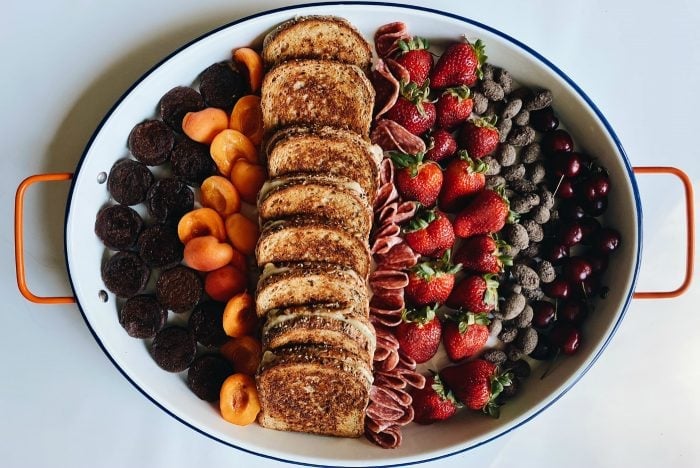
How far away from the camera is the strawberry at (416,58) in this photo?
1.75 metres

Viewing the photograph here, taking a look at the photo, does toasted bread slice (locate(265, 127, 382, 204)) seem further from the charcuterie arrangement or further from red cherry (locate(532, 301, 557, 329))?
red cherry (locate(532, 301, 557, 329))

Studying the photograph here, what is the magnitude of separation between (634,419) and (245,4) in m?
1.82

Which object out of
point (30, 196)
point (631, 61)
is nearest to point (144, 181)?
point (30, 196)

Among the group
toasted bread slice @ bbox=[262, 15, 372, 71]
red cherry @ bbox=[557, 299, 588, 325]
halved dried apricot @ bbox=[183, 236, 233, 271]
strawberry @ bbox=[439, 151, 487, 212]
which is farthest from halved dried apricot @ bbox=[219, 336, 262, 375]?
red cherry @ bbox=[557, 299, 588, 325]

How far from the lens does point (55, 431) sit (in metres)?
1.94

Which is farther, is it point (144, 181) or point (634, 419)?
point (634, 419)

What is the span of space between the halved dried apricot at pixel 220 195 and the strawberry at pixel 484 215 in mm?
647

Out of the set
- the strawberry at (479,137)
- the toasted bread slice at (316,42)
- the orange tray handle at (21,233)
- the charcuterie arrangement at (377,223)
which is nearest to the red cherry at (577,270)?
the charcuterie arrangement at (377,223)

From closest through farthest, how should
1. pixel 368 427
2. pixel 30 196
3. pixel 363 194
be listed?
1. pixel 363 194
2. pixel 368 427
3. pixel 30 196

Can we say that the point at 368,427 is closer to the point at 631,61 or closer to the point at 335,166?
the point at 335,166

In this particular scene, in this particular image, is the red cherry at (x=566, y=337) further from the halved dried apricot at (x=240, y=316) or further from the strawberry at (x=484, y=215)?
the halved dried apricot at (x=240, y=316)

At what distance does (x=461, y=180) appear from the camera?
5.78 feet

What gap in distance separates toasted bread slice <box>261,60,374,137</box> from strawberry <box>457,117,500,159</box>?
29 cm

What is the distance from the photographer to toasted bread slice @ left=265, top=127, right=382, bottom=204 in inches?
64.9
